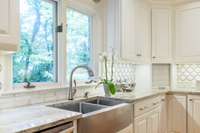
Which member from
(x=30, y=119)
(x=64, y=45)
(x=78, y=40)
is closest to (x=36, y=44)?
(x=64, y=45)

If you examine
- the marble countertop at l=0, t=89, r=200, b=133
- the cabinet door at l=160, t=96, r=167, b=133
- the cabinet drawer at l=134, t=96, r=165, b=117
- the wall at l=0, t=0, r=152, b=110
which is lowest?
the cabinet door at l=160, t=96, r=167, b=133

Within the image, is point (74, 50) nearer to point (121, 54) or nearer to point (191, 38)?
point (121, 54)

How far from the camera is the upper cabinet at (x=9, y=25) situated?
131 centimetres

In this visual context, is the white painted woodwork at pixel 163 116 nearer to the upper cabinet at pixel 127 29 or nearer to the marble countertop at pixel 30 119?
the upper cabinet at pixel 127 29

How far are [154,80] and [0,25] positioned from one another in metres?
3.15

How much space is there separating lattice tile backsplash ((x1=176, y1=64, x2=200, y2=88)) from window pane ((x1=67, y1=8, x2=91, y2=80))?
197cm

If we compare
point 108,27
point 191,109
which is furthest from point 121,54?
point 191,109

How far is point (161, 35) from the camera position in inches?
144

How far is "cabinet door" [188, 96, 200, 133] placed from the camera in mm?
3146

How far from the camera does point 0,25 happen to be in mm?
1297

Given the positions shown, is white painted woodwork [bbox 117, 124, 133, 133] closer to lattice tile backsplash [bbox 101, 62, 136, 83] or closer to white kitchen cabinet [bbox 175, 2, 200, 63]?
lattice tile backsplash [bbox 101, 62, 136, 83]

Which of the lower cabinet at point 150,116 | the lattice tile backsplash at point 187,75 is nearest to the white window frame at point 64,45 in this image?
the lower cabinet at point 150,116

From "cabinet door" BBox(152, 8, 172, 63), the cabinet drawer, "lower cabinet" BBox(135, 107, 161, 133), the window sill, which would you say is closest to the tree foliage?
the window sill

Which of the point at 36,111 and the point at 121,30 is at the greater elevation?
the point at 121,30
